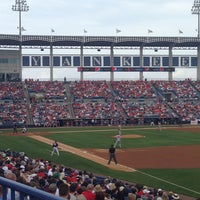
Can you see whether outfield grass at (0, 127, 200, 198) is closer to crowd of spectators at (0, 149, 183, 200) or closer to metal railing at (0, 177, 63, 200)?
crowd of spectators at (0, 149, 183, 200)

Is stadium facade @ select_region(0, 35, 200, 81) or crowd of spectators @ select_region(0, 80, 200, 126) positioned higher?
stadium facade @ select_region(0, 35, 200, 81)

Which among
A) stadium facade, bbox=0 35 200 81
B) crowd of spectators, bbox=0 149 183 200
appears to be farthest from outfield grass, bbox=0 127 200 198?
stadium facade, bbox=0 35 200 81

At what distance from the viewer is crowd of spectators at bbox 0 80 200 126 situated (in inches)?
2586

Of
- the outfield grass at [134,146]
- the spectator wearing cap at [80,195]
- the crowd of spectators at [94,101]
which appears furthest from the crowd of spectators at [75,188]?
the crowd of spectators at [94,101]

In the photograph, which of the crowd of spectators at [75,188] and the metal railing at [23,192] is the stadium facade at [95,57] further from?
the metal railing at [23,192]

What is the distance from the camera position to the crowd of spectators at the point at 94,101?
6569cm

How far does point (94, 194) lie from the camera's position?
31.3ft

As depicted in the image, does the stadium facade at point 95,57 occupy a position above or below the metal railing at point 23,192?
above

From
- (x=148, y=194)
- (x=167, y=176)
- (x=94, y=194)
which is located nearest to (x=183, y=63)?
(x=167, y=176)

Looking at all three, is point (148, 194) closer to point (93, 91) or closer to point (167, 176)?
point (167, 176)

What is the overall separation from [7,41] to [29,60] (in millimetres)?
4860

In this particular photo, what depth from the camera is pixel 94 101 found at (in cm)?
7125

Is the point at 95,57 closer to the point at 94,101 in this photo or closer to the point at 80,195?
the point at 94,101

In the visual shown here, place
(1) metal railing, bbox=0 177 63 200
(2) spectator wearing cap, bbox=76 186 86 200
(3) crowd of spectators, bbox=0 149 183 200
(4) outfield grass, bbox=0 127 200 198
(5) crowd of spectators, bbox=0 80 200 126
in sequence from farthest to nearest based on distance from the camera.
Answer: (5) crowd of spectators, bbox=0 80 200 126 → (4) outfield grass, bbox=0 127 200 198 → (3) crowd of spectators, bbox=0 149 183 200 → (2) spectator wearing cap, bbox=76 186 86 200 → (1) metal railing, bbox=0 177 63 200
